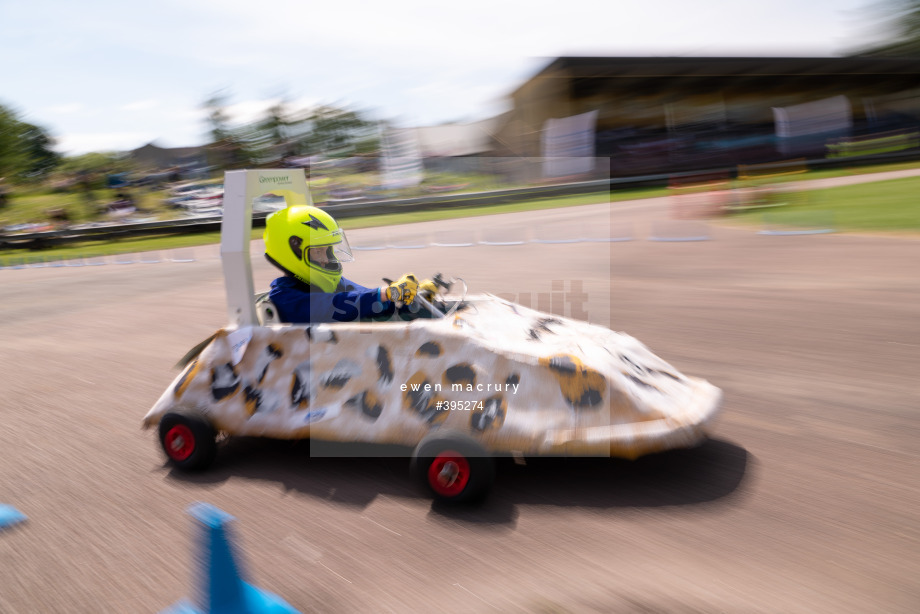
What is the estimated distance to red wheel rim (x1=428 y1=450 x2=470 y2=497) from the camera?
3498mm

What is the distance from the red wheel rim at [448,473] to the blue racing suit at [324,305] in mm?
1303

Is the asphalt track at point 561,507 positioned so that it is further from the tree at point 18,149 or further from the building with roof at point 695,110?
the tree at point 18,149

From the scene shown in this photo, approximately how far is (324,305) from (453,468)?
150cm

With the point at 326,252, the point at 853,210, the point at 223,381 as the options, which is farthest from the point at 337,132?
the point at 223,381

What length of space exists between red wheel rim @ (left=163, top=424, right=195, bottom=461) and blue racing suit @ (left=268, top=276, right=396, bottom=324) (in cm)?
92

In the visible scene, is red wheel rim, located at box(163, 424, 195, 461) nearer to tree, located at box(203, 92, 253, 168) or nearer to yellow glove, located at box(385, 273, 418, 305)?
yellow glove, located at box(385, 273, 418, 305)

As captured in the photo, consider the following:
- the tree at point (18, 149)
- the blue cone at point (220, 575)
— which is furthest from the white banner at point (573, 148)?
the tree at point (18, 149)

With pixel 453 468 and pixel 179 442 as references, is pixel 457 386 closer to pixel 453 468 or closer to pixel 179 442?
pixel 453 468

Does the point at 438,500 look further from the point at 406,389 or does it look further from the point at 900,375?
the point at 900,375

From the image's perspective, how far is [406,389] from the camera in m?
3.83

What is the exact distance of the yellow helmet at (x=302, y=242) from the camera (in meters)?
4.52

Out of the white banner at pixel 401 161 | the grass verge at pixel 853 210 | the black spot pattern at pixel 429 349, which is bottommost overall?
the grass verge at pixel 853 210

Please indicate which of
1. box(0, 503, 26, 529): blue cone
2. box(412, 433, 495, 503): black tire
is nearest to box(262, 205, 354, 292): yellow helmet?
box(412, 433, 495, 503): black tire

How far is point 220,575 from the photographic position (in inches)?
101
